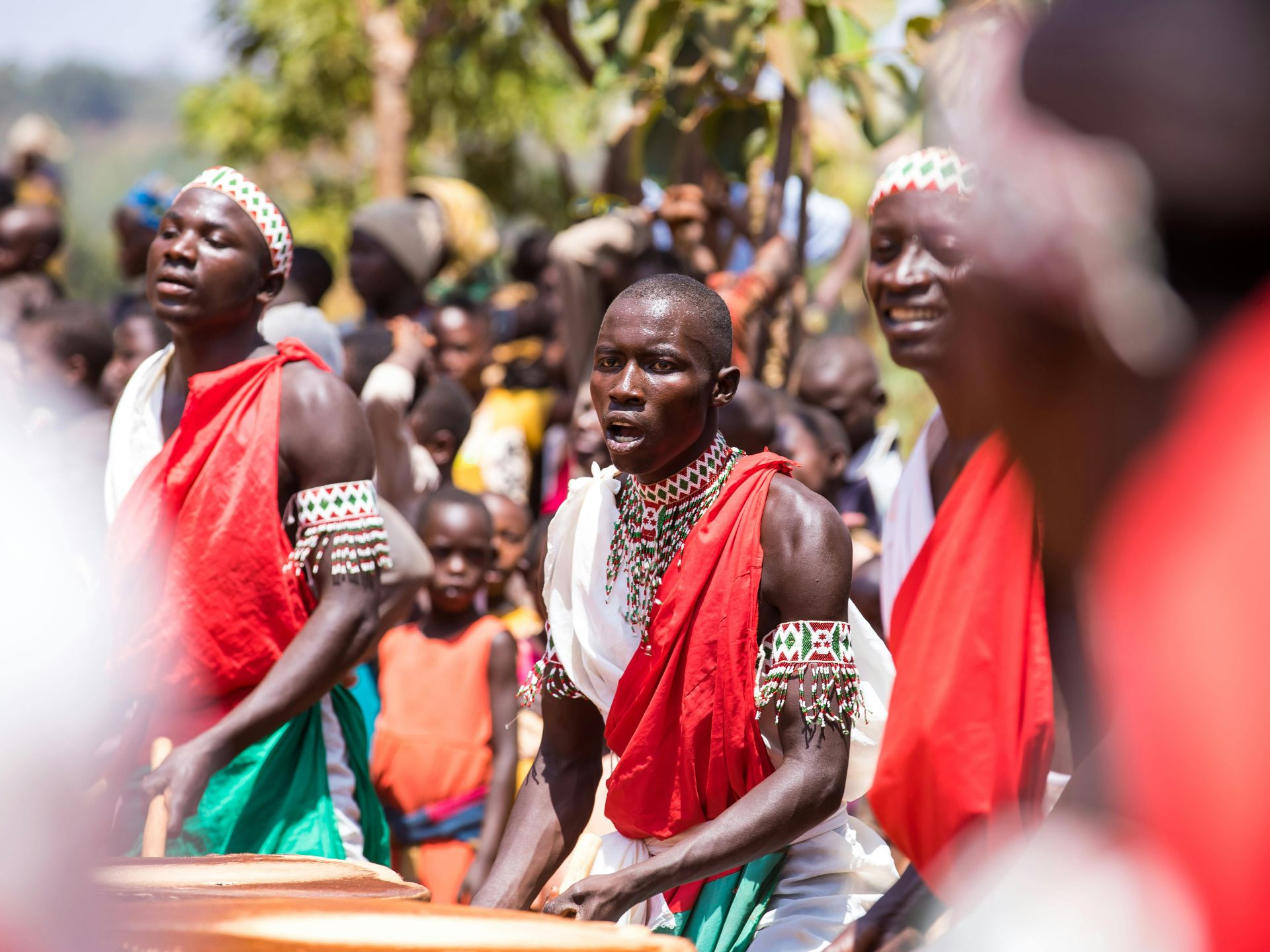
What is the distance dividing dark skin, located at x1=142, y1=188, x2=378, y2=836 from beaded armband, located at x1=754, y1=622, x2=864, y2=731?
119cm

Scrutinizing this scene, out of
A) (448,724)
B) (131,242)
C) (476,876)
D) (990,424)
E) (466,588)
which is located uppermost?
(131,242)

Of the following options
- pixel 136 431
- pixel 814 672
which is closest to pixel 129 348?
pixel 136 431

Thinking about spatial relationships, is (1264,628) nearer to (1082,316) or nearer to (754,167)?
(1082,316)

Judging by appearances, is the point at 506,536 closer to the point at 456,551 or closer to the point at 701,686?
the point at 456,551

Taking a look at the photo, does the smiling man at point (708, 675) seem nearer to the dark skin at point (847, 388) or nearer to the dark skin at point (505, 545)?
the dark skin at point (505, 545)

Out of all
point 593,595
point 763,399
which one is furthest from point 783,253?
point 593,595

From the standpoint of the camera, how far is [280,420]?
366 cm

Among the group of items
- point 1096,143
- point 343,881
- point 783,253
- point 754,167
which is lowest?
point 343,881

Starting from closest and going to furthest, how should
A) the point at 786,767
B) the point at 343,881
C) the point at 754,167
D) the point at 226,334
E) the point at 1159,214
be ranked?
the point at 1159,214, the point at 343,881, the point at 786,767, the point at 226,334, the point at 754,167

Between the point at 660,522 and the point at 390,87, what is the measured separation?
9487 mm

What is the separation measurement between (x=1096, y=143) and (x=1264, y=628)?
434 millimetres

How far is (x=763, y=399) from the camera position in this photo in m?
5.31

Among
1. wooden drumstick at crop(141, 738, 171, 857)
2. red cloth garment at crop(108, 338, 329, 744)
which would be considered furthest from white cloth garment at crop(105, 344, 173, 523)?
wooden drumstick at crop(141, 738, 171, 857)

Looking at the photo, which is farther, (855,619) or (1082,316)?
(855,619)
